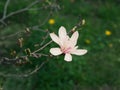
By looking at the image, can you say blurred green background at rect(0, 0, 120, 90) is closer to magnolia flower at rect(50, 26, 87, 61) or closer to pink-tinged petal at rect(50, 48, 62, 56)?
magnolia flower at rect(50, 26, 87, 61)

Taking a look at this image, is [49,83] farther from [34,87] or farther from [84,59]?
[84,59]

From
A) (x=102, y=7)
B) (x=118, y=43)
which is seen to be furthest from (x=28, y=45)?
(x=102, y=7)

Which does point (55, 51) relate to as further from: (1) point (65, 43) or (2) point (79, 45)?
(2) point (79, 45)

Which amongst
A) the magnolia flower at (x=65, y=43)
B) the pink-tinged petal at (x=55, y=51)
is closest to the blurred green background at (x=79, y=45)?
the magnolia flower at (x=65, y=43)

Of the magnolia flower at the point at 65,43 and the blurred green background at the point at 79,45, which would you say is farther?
the blurred green background at the point at 79,45

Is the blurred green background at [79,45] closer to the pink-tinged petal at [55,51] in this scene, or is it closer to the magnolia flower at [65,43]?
the magnolia flower at [65,43]

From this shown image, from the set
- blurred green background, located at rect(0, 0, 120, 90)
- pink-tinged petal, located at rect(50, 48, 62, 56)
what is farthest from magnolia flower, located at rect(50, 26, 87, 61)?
blurred green background, located at rect(0, 0, 120, 90)

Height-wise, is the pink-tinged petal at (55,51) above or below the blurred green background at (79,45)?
below

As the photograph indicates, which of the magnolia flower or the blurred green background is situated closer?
the magnolia flower
